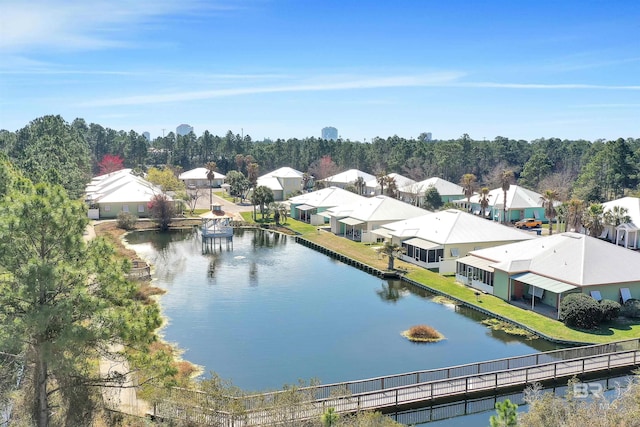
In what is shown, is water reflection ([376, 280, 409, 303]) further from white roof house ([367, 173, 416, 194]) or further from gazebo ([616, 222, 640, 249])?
white roof house ([367, 173, 416, 194])

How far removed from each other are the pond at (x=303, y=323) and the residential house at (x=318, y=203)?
1927cm

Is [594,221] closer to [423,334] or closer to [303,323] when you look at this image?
[423,334]

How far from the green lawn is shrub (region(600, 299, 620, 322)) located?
1.48 feet

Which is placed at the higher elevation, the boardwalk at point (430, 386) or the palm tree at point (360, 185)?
the palm tree at point (360, 185)

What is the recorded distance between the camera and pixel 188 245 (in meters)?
56.3

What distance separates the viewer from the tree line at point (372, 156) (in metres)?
77.1

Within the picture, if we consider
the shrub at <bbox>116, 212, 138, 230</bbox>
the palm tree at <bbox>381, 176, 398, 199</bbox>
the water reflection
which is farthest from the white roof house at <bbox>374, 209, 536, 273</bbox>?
the shrub at <bbox>116, 212, 138, 230</bbox>

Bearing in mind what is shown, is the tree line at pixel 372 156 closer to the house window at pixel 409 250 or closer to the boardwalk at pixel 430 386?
the house window at pixel 409 250

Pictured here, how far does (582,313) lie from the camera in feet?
98.6

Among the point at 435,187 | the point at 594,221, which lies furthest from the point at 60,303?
the point at 435,187

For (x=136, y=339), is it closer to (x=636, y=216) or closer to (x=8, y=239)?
(x=8, y=239)

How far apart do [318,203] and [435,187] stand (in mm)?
18781

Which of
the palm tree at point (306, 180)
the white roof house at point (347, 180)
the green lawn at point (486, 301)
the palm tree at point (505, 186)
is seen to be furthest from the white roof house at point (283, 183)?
the palm tree at point (505, 186)

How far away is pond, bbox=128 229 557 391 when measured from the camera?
1023 inches
